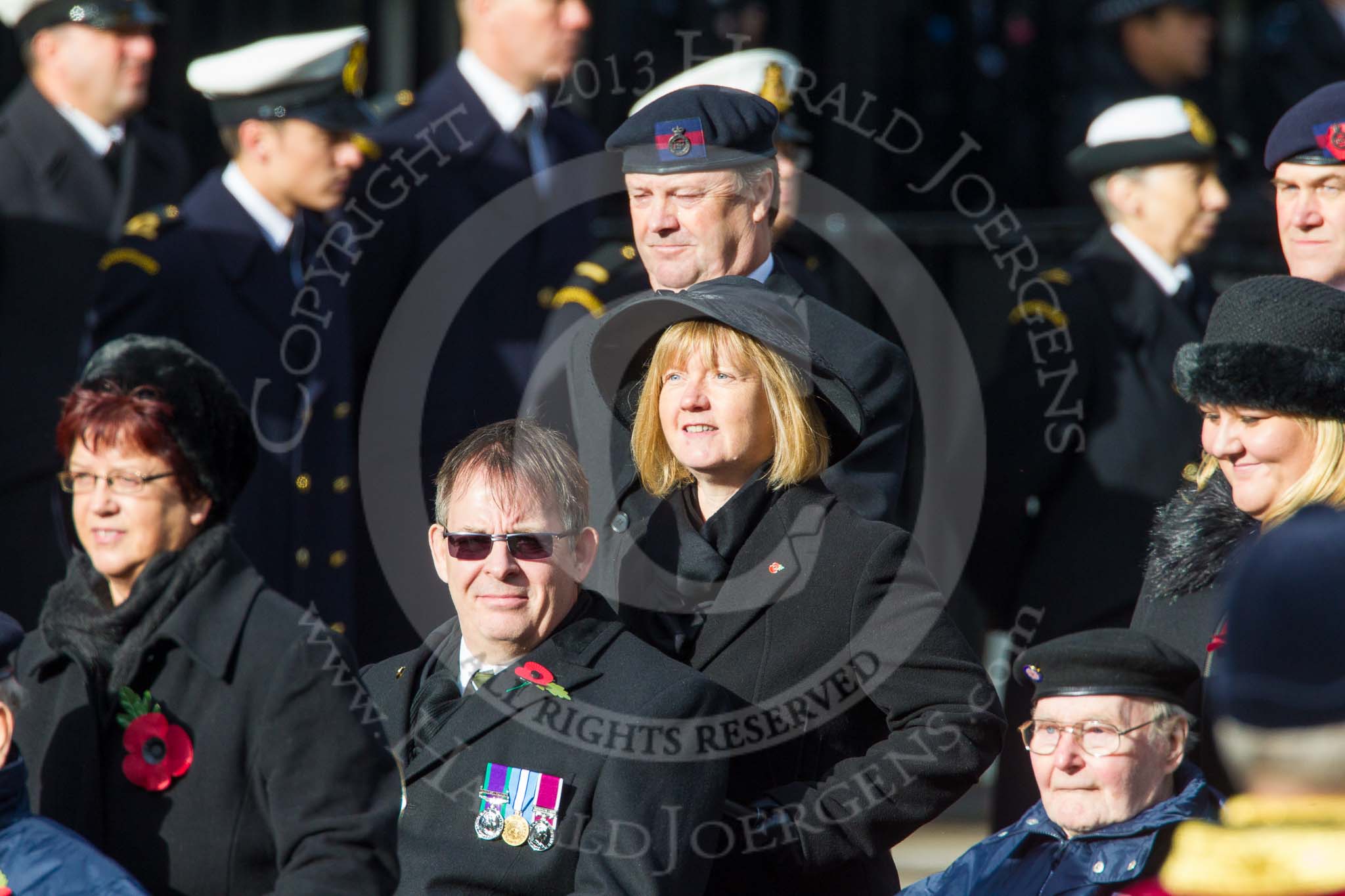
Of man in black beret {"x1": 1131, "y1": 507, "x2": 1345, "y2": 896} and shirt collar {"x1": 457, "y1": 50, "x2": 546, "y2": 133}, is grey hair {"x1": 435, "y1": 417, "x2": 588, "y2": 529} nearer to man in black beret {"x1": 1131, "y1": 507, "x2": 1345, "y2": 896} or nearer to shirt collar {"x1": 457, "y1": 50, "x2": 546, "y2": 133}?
man in black beret {"x1": 1131, "y1": 507, "x2": 1345, "y2": 896}

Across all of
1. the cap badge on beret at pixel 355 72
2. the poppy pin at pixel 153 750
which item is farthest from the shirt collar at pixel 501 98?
the poppy pin at pixel 153 750

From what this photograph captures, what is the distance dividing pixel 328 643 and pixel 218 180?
2244 millimetres

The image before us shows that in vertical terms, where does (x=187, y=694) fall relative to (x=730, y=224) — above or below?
below

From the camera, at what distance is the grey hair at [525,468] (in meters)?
3.36

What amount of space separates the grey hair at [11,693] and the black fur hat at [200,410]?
469 millimetres

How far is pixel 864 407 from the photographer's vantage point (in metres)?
3.69

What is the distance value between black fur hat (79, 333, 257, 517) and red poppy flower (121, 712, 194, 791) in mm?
417

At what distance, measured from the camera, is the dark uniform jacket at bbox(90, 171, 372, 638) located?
5.00 m

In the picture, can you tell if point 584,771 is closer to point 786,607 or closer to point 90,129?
point 786,607

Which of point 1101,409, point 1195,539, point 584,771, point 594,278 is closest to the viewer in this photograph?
point 584,771

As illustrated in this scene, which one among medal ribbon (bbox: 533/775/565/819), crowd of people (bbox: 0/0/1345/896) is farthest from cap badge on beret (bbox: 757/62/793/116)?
medal ribbon (bbox: 533/775/565/819)

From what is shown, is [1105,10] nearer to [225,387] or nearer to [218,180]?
[218,180]

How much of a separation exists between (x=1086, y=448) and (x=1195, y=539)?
1.46 metres

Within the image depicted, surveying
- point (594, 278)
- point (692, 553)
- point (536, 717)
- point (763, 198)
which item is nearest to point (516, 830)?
point (536, 717)
